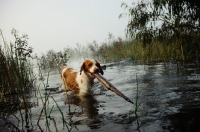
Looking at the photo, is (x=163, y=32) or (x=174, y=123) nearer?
(x=174, y=123)

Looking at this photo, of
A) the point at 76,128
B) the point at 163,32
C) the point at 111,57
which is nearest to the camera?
the point at 76,128

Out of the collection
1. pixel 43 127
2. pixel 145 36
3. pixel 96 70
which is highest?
pixel 145 36

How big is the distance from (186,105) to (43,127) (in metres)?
2.56

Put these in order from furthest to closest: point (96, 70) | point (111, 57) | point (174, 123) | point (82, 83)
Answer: point (111, 57) → point (82, 83) → point (96, 70) → point (174, 123)

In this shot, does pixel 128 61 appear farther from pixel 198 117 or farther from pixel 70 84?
pixel 198 117

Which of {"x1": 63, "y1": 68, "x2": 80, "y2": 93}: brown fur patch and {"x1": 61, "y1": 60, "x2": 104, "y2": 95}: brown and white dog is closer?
{"x1": 61, "y1": 60, "x2": 104, "y2": 95}: brown and white dog

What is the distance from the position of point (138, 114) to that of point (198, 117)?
36.6 inches

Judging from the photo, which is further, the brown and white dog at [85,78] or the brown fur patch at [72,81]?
the brown fur patch at [72,81]

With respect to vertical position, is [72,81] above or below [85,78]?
below

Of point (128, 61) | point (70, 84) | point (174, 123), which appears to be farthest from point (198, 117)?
point (128, 61)

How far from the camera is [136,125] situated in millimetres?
2803

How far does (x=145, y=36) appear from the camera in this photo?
803 centimetres

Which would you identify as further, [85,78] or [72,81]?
[72,81]

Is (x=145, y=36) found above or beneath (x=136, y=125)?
above
